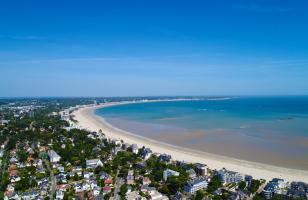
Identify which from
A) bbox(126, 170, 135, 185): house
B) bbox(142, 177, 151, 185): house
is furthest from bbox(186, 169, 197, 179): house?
bbox(126, 170, 135, 185): house

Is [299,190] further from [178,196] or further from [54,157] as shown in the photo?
[54,157]

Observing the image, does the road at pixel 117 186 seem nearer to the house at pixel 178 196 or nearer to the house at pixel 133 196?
the house at pixel 133 196

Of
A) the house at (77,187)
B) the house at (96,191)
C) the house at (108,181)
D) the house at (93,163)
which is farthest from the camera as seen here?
the house at (93,163)

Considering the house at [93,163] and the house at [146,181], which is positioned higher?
the house at [93,163]

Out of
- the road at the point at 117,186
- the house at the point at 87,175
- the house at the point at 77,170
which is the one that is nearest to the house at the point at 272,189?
the road at the point at 117,186

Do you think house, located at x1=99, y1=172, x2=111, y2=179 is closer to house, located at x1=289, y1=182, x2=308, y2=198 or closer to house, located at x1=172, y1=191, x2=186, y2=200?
house, located at x1=172, y1=191, x2=186, y2=200

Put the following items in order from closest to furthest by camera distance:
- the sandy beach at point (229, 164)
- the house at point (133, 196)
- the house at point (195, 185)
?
1. the house at point (133, 196)
2. the house at point (195, 185)
3. the sandy beach at point (229, 164)

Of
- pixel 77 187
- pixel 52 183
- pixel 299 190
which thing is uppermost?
pixel 299 190

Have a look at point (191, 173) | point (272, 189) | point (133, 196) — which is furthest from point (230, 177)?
point (133, 196)
